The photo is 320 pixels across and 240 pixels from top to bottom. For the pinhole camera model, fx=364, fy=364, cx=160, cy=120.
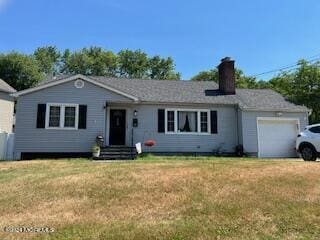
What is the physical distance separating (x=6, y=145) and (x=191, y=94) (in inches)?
412

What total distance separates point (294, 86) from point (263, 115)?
12559 mm

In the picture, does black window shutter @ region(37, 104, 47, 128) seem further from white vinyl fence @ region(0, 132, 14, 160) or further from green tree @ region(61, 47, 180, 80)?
green tree @ region(61, 47, 180, 80)

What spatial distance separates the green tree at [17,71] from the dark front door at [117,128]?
19.6m

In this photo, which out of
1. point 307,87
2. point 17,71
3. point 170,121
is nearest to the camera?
point 170,121

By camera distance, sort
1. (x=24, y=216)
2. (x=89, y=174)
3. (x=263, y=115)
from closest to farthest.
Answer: (x=24, y=216), (x=89, y=174), (x=263, y=115)

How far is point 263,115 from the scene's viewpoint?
20641 mm

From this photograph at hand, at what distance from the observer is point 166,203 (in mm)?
7859

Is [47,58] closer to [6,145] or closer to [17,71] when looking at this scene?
[17,71]

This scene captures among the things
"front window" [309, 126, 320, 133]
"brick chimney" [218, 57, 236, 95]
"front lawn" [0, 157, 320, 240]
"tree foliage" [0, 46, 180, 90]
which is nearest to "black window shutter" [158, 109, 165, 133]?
"brick chimney" [218, 57, 236, 95]

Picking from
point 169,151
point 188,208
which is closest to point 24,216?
point 188,208

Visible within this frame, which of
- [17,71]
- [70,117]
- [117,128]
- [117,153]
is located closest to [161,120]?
[117,128]

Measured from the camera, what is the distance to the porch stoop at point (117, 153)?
1731 cm

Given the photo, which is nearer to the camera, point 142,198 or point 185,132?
point 142,198

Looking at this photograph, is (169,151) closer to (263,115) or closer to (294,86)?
(263,115)
